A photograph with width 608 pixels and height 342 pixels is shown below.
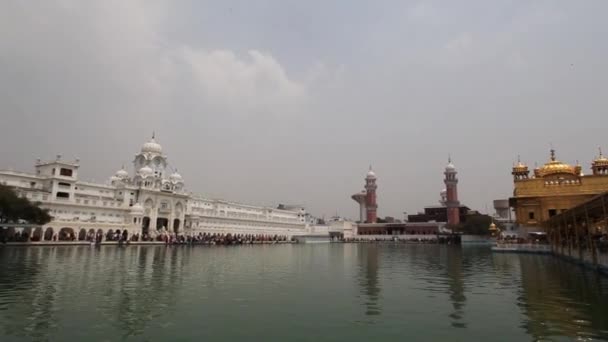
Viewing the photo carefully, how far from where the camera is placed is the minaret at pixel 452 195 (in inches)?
4029

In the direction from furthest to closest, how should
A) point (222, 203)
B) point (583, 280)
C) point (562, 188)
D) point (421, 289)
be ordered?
1. point (222, 203)
2. point (562, 188)
3. point (583, 280)
4. point (421, 289)

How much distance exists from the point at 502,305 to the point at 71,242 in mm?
44296

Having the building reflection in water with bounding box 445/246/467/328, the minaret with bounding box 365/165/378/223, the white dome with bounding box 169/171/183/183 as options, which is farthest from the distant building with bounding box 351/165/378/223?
the building reflection in water with bounding box 445/246/467/328

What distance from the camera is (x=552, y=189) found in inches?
1859

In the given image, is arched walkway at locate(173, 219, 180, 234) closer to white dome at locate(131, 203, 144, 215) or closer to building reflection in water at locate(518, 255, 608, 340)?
white dome at locate(131, 203, 144, 215)

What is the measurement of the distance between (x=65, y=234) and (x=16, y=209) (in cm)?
1130

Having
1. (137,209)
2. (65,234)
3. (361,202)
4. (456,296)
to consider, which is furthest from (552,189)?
(361,202)

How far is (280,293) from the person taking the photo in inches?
537

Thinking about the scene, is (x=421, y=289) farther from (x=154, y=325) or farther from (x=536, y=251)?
(x=536, y=251)

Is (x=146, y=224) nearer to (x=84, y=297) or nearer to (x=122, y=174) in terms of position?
(x=122, y=174)

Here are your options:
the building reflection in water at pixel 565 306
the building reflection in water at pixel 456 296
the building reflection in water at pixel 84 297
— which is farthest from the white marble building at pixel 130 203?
the building reflection in water at pixel 565 306

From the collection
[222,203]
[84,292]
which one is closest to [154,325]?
[84,292]

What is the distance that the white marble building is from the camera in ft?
165

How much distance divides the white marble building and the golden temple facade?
156ft
